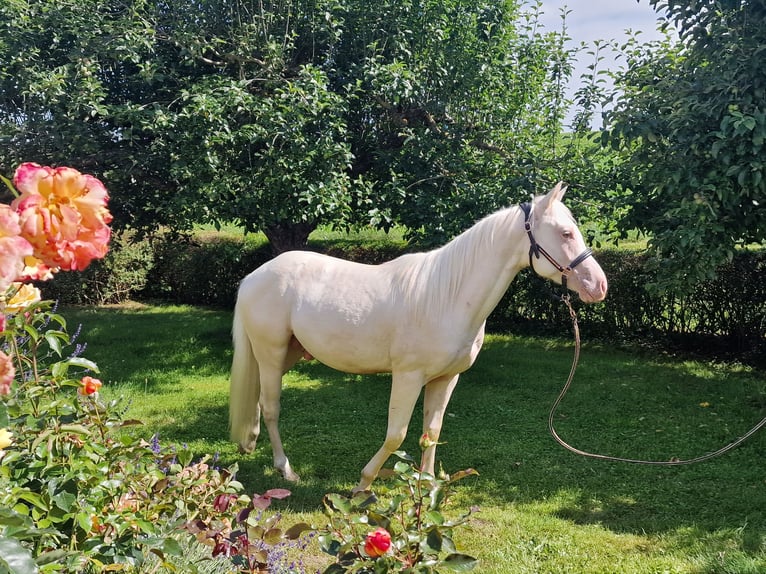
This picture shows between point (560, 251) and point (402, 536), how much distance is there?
2.11 meters

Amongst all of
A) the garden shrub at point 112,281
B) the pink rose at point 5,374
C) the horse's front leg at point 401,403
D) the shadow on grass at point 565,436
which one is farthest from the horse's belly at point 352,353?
the garden shrub at point 112,281

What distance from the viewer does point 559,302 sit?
30.5 feet

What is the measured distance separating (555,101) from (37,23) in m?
6.11

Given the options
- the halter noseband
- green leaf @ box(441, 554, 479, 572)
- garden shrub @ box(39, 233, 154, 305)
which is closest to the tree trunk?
garden shrub @ box(39, 233, 154, 305)

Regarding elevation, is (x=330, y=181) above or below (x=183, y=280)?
above

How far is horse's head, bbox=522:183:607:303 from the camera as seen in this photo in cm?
338

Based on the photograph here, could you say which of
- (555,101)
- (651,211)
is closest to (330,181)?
(555,101)

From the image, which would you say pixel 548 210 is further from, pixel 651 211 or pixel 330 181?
pixel 651 211

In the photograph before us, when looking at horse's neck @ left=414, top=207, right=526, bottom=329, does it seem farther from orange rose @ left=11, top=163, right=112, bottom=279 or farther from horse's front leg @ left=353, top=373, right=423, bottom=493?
orange rose @ left=11, top=163, right=112, bottom=279

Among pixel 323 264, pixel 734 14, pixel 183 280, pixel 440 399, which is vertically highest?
pixel 734 14

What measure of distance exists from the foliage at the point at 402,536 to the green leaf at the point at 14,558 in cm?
81

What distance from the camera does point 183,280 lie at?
12.5m

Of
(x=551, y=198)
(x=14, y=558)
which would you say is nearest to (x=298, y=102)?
(x=551, y=198)

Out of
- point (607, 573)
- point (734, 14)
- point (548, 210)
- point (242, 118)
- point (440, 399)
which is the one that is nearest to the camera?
point (607, 573)
